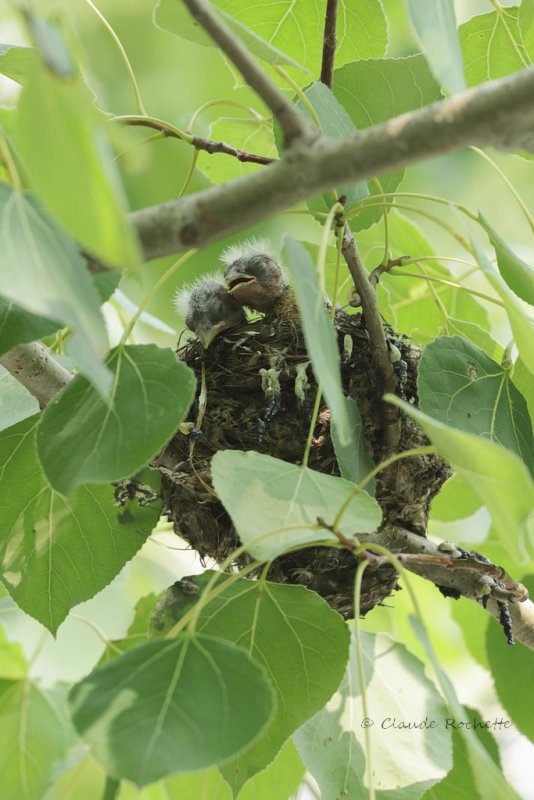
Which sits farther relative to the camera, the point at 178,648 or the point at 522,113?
the point at 178,648

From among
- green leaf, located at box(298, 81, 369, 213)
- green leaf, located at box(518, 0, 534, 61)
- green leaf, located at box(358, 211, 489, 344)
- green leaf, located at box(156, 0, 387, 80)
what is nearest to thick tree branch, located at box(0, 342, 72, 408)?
green leaf, located at box(298, 81, 369, 213)

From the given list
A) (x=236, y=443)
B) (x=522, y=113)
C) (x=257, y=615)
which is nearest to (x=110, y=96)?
(x=236, y=443)

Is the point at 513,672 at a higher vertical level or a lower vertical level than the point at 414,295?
lower

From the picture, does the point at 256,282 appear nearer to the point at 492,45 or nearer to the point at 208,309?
the point at 208,309

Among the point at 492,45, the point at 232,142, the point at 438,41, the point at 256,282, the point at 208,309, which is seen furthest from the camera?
the point at 256,282

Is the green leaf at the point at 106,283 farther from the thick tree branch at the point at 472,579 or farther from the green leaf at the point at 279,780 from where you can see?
the green leaf at the point at 279,780

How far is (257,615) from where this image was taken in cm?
161

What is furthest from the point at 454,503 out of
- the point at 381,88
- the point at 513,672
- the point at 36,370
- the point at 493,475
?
the point at 493,475

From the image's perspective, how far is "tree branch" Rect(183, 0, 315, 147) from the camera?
1102 mm

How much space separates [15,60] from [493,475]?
1.20 metres

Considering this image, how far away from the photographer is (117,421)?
132 centimetres

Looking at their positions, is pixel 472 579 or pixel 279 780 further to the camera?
pixel 279 780

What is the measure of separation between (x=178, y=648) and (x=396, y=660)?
2.64 ft

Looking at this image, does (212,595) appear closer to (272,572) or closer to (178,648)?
(178,648)
